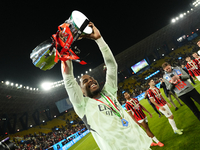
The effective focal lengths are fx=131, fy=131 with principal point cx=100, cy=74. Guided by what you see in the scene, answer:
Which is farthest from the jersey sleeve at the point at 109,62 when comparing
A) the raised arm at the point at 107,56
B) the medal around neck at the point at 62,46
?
the medal around neck at the point at 62,46

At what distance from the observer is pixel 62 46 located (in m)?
1.64

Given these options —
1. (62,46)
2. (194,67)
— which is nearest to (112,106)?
(62,46)

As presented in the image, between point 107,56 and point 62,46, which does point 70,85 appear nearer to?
point 62,46

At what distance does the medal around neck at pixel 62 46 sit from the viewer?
1575 millimetres

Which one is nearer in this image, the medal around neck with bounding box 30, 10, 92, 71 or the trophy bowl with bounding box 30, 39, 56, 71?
the medal around neck with bounding box 30, 10, 92, 71

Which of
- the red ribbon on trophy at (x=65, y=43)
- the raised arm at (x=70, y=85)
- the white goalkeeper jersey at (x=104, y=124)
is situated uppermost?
the red ribbon on trophy at (x=65, y=43)

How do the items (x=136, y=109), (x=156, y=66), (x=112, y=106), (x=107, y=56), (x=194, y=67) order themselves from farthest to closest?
(x=156, y=66) → (x=194, y=67) → (x=136, y=109) → (x=107, y=56) → (x=112, y=106)

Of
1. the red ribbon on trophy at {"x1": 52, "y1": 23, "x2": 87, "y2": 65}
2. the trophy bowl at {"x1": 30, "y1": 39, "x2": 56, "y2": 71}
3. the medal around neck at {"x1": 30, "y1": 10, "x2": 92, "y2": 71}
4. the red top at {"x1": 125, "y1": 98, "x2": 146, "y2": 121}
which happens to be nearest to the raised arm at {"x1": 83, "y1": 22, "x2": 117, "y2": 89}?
the medal around neck at {"x1": 30, "y1": 10, "x2": 92, "y2": 71}

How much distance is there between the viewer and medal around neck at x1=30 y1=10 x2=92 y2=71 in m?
1.57

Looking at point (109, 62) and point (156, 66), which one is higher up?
point (156, 66)

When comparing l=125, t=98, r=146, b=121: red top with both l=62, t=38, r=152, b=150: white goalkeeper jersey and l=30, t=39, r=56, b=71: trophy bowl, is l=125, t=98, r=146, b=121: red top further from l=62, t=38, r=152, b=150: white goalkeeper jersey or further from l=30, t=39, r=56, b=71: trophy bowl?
l=30, t=39, r=56, b=71: trophy bowl

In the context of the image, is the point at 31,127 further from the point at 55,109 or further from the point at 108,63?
the point at 108,63

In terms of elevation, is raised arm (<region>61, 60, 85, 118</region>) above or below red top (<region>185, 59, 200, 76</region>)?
above

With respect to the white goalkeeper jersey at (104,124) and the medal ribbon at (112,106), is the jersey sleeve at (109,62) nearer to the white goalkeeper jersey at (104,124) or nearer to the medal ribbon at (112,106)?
the medal ribbon at (112,106)
